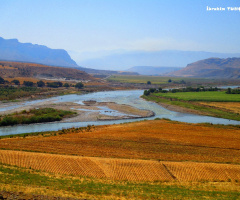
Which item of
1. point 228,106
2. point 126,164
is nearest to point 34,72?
point 228,106

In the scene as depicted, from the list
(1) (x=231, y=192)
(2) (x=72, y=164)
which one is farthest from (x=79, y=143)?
(1) (x=231, y=192)

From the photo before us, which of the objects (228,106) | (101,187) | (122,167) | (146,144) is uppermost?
(228,106)

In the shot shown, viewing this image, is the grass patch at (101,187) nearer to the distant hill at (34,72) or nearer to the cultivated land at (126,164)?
the cultivated land at (126,164)

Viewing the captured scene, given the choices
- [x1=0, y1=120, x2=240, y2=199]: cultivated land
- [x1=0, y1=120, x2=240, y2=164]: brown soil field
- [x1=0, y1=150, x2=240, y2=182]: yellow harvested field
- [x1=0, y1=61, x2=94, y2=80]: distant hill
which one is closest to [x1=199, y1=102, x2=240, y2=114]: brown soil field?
[x1=0, y1=120, x2=240, y2=164]: brown soil field

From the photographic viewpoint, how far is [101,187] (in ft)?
44.7

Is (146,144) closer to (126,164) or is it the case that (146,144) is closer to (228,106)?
(126,164)

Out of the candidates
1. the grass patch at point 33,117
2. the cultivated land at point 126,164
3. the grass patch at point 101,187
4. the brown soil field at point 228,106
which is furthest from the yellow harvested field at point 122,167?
the brown soil field at point 228,106

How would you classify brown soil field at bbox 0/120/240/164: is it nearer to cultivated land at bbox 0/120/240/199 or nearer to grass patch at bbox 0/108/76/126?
cultivated land at bbox 0/120/240/199

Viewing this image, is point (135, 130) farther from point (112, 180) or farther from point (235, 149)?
point (112, 180)

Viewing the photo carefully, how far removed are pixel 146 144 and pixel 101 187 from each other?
11295mm

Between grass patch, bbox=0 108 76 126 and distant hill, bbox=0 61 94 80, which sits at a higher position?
distant hill, bbox=0 61 94 80

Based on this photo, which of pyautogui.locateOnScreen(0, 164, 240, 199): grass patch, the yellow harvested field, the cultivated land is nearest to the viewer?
pyautogui.locateOnScreen(0, 164, 240, 199): grass patch

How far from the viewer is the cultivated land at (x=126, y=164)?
13.2 meters

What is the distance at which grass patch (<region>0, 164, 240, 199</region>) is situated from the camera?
12320 mm
